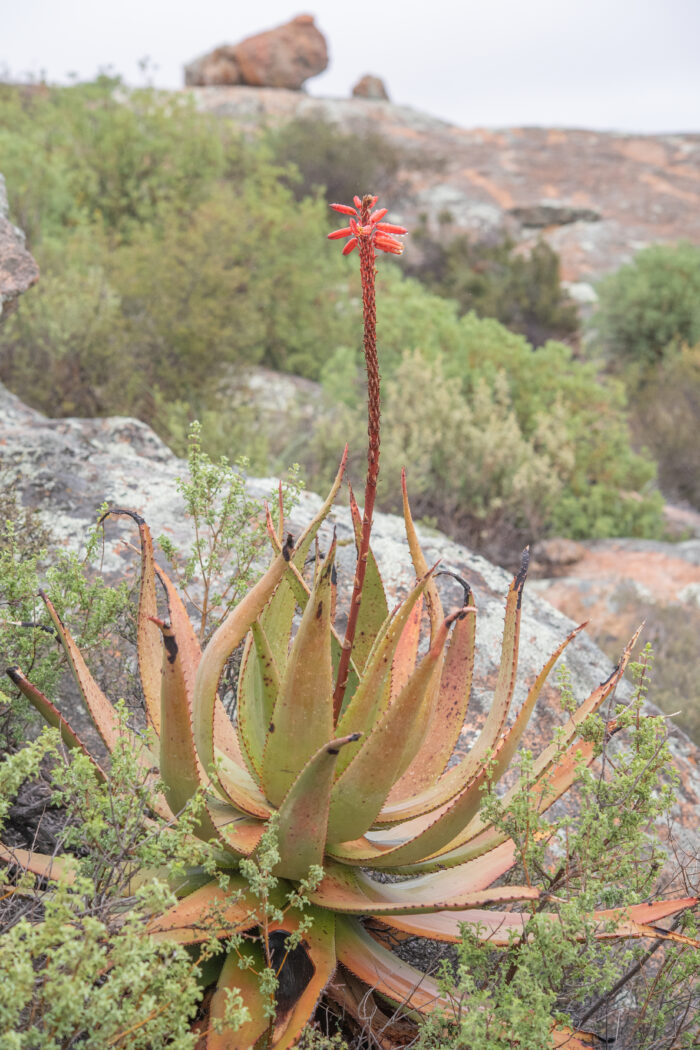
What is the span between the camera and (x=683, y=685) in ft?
15.7

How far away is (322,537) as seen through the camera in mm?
3346

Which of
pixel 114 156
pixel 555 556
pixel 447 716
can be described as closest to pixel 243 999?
pixel 447 716

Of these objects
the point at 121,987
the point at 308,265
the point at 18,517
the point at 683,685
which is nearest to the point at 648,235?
the point at 308,265

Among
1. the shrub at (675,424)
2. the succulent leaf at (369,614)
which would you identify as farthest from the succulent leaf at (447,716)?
the shrub at (675,424)

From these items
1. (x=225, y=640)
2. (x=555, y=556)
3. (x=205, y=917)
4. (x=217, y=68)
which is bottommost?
(x=555, y=556)

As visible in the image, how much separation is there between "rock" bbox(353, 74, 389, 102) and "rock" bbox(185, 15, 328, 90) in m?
4.36

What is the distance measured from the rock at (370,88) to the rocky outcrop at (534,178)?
721 centimetres

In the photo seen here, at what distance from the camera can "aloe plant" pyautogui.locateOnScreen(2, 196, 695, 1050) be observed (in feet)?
5.46

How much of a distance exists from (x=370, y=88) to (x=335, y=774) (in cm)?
3972

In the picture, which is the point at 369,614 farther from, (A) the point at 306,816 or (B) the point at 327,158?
(B) the point at 327,158

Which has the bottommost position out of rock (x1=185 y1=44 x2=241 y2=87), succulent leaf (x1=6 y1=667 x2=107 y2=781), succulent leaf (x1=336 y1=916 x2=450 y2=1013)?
succulent leaf (x1=336 y1=916 x2=450 y2=1013)

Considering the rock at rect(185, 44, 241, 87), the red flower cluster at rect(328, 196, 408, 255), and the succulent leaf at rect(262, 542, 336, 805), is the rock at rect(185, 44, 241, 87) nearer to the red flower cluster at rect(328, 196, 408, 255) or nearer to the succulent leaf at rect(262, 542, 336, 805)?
the red flower cluster at rect(328, 196, 408, 255)

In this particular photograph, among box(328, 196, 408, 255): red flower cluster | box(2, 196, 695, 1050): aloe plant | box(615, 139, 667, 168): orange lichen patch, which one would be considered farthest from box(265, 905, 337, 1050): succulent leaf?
box(615, 139, 667, 168): orange lichen patch

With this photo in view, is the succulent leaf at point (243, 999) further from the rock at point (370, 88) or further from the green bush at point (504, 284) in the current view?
the rock at point (370, 88)
